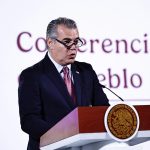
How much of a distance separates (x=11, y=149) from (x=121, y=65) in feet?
2.65

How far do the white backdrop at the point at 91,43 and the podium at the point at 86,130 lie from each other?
111 cm

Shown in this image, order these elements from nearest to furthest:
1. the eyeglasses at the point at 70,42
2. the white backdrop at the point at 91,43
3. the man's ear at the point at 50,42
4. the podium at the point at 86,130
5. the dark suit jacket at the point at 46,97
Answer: the podium at the point at 86,130 < the dark suit jacket at the point at 46,97 < the eyeglasses at the point at 70,42 < the man's ear at the point at 50,42 < the white backdrop at the point at 91,43

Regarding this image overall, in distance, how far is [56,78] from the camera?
5.87ft

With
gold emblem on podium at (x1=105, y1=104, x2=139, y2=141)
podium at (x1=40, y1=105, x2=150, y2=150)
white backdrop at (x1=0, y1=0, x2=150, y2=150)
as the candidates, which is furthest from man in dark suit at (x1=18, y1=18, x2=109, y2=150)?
white backdrop at (x1=0, y1=0, x2=150, y2=150)

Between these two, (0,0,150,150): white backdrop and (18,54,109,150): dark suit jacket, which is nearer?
(18,54,109,150): dark suit jacket

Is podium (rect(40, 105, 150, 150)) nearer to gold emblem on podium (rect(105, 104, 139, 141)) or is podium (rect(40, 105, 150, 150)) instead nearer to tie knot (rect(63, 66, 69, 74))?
gold emblem on podium (rect(105, 104, 139, 141))

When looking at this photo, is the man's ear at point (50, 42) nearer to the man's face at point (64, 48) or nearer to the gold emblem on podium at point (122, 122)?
the man's face at point (64, 48)

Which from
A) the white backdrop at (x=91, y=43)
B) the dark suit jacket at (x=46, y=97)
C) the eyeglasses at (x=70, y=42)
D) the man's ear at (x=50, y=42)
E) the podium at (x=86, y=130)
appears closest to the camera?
the podium at (x=86, y=130)

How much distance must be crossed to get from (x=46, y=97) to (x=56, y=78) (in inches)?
3.7

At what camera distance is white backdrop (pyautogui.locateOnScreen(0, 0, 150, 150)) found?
8.13 ft

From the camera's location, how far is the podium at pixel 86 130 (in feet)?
4.07

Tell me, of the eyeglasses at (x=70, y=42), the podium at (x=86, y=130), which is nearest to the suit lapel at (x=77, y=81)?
the eyeglasses at (x=70, y=42)

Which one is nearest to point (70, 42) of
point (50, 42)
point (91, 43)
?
point (50, 42)

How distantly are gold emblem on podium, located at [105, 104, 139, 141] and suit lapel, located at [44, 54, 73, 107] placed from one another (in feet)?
1.41
